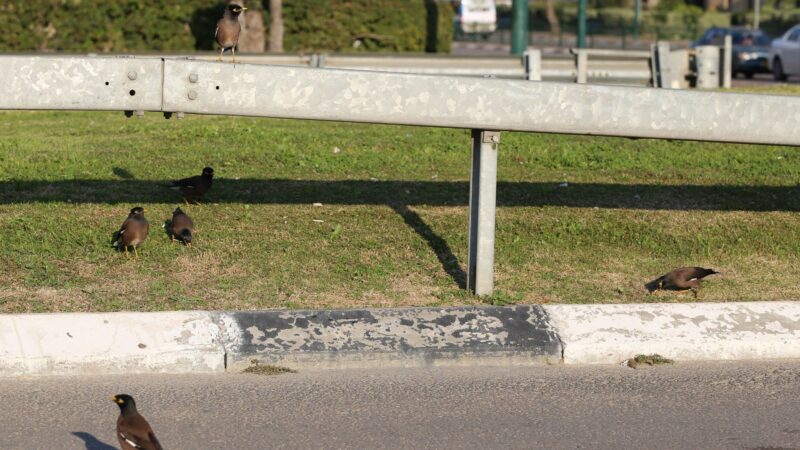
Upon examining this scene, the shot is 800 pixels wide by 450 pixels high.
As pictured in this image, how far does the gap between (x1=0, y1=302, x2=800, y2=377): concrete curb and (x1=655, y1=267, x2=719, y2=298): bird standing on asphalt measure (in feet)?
1.50

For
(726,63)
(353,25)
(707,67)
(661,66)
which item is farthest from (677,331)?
(353,25)

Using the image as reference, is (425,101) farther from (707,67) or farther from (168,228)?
(707,67)

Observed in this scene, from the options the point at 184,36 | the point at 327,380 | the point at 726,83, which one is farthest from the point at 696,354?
the point at 184,36

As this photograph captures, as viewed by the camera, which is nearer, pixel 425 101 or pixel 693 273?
pixel 425 101

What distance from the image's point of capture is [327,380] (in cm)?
645

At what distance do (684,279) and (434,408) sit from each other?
247cm

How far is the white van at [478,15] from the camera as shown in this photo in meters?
53.5

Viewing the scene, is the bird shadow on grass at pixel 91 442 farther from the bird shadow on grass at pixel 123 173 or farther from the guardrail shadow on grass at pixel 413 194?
the bird shadow on grass at pixel 123 173

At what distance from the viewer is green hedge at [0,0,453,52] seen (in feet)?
93.9

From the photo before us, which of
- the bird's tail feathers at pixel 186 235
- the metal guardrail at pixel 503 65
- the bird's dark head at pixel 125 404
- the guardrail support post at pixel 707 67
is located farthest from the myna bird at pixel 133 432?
the guardrail support post at pixel 707 67

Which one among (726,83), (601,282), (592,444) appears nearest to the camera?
(592,444)

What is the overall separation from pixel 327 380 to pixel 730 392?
2.12m

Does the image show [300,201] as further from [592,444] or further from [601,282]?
[592,444]

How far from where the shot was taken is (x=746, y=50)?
130ft
